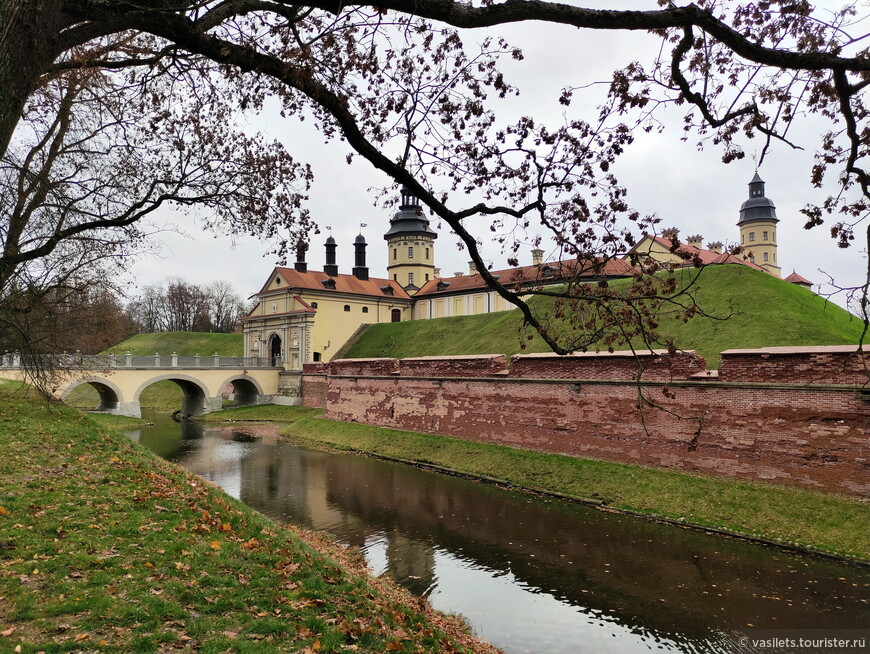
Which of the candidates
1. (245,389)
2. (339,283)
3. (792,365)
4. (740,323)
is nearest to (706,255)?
(740,323)

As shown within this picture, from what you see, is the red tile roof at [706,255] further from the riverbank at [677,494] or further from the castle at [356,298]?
the castle at [356,298]

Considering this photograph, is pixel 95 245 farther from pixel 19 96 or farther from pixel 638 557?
pixel 638 557

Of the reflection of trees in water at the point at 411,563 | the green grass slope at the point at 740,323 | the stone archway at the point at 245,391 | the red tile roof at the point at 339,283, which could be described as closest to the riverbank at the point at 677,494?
the green grass slope at the point at 740,323

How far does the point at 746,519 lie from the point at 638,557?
9.25 feet

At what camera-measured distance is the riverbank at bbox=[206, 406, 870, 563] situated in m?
10.2

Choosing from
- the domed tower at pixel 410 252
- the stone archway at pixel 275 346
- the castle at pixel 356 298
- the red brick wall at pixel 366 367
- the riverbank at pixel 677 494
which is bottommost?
the riverbank at pixel 677 494

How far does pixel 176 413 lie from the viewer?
3869 centimetres

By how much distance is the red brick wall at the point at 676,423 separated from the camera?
1105 centimetres

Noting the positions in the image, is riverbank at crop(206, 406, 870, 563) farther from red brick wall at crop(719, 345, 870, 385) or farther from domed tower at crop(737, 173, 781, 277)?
domed tower at crop(737, 173, 781, 277)

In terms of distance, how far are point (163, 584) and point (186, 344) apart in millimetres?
60564

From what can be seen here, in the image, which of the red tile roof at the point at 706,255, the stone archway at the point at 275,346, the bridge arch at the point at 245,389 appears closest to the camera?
the red tile roof at the point at 706,255

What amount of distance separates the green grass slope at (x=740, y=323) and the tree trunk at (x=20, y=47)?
37.1ft

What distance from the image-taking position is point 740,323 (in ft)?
67.0

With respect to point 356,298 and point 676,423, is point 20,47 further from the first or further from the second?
point 356,298
